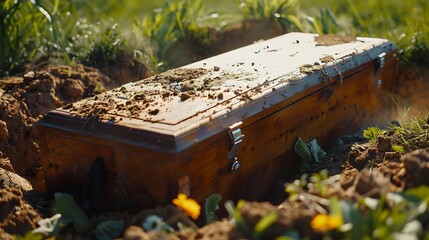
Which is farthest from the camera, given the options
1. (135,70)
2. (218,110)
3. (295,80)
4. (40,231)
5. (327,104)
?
(135,70)

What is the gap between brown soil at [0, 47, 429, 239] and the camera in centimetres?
200

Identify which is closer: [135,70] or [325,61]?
[325,61]

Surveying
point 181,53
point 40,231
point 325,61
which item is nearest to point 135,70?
point 181,53

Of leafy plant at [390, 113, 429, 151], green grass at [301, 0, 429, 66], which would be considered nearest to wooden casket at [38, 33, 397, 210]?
leafy plant at [390, 113, 429, 151]

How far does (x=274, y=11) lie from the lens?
534 cm

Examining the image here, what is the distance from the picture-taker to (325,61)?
3.51 meters

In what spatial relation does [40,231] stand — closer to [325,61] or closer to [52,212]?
[52,212]

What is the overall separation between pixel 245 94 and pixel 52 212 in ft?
3.45

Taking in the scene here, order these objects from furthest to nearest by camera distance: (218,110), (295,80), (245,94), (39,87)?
(39,87) → (295,80) → (245,94) → (218,110)

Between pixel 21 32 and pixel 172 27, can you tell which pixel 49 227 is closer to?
pixel 21 32

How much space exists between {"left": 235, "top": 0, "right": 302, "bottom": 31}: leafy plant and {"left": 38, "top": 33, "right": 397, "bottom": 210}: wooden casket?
1.55m

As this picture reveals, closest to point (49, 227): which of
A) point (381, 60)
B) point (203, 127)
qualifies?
point (203, 127)

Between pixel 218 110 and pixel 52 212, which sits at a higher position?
pixel 218 110

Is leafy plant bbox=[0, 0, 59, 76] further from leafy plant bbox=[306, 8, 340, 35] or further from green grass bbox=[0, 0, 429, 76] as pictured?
leafy plant bbox=[306, 8, 340, 35]
